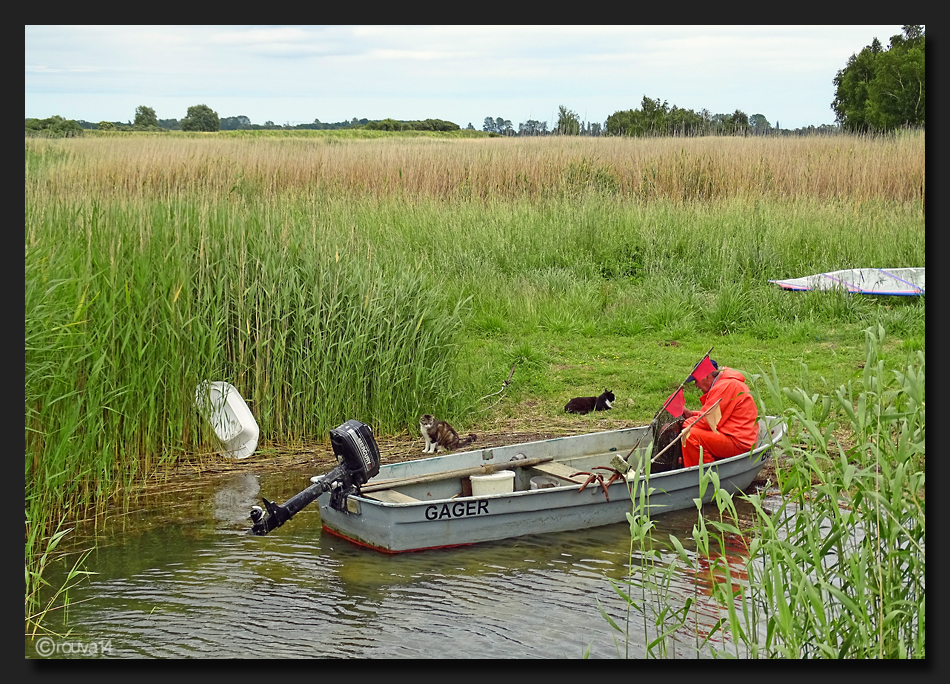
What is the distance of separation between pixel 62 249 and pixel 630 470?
4.70 meters

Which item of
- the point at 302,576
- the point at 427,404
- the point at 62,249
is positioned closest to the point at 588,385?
the point at 427,404

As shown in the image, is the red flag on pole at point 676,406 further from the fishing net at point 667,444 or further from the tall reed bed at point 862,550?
the tall reed bed at point 862,550

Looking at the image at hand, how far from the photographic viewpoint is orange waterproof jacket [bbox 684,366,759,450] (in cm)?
711

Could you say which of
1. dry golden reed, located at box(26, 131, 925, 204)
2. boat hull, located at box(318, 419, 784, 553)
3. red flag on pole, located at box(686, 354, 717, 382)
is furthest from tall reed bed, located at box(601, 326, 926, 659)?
dry golden reed, located at box(26, 131, 925, 204)

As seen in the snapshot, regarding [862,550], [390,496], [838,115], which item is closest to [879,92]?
[838,115]

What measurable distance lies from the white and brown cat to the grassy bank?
686 millimetres

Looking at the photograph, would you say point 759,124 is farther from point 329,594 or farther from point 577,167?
point 329,594

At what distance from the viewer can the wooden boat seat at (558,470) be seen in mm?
7234

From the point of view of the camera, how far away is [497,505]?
21.2ft

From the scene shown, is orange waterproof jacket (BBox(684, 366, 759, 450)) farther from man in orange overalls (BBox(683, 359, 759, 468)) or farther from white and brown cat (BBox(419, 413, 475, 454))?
white and brown cat (BBox(419, 413, 475, 454))

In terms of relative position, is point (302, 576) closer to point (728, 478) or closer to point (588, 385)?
point (728, 478)

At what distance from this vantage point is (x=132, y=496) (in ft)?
23.9

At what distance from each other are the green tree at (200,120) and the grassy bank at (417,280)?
5.42 metres

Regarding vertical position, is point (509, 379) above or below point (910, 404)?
below
